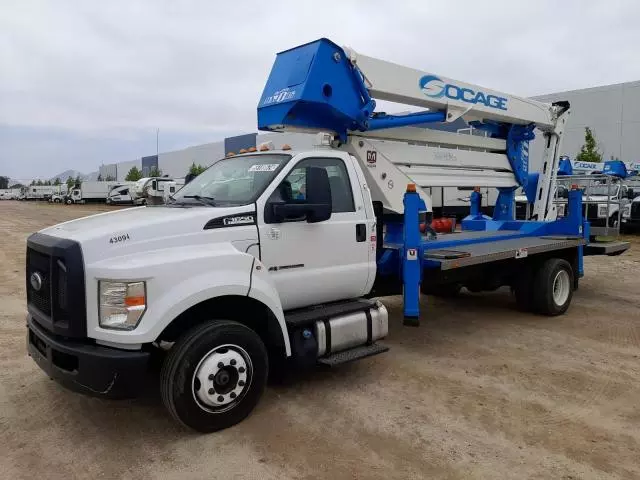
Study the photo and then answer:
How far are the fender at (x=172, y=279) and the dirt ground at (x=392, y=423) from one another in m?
0.88

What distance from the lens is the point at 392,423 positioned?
4.08 meters

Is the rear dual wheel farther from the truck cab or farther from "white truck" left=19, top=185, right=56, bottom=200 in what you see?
"white truck" left=19, top=185, right=56, bottom=200

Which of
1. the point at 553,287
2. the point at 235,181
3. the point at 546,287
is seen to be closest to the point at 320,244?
the point at 235,181

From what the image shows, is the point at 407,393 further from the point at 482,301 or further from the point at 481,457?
the point at 482,301

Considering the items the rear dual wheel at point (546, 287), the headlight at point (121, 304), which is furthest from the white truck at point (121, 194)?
the headlight at point (121, 304)

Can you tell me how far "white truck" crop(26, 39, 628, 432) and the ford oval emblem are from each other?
0.05 ft

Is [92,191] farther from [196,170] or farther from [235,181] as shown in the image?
[235,181]

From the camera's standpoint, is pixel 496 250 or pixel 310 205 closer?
pixel 310 205

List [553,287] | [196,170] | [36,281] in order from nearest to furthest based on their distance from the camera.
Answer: [36,281], [553,287], [196,170]

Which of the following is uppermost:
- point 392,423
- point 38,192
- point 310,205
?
point 38,192

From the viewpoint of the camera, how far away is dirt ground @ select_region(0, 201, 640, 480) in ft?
11.3

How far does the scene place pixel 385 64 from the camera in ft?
19.9

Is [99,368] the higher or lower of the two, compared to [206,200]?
lower

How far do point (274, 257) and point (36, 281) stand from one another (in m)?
1.82
